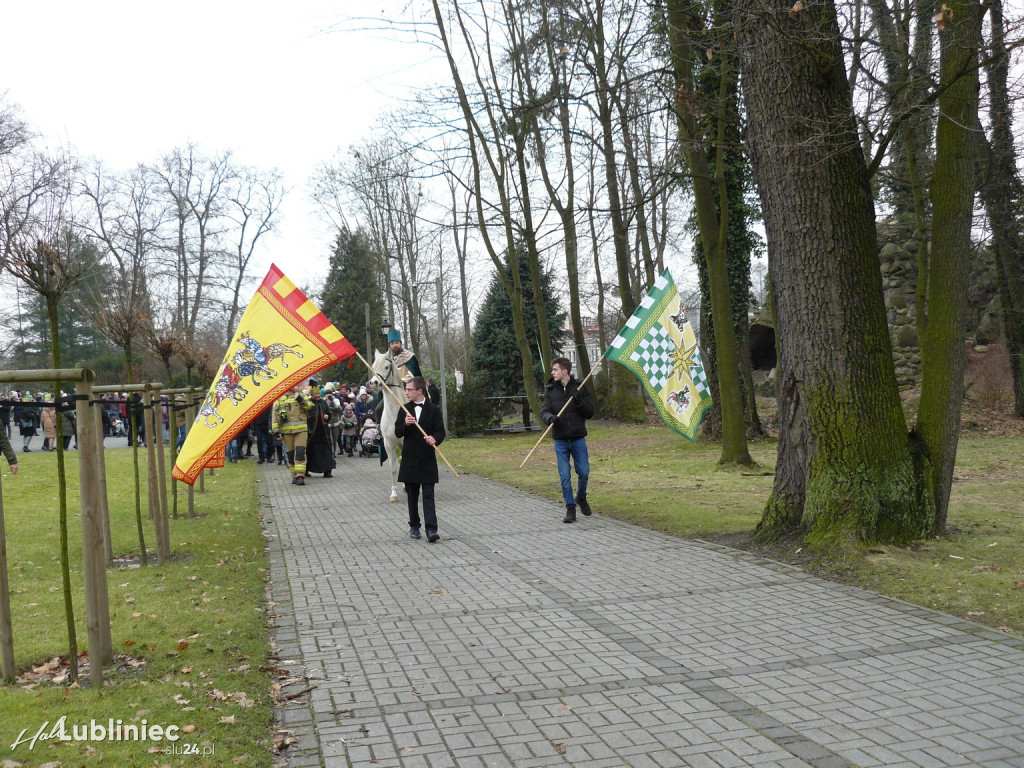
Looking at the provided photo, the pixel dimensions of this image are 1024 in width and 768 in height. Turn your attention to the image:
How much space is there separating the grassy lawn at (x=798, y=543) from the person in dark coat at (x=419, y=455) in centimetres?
266

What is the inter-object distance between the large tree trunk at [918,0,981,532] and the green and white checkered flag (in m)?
4.66

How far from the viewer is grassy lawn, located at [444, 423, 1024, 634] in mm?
7137

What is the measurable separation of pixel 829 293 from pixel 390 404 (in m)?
8.13

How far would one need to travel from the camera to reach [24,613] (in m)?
7.07

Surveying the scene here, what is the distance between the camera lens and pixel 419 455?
10742 mm

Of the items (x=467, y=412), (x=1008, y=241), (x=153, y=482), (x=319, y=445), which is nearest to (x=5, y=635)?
(x=153, y=482)

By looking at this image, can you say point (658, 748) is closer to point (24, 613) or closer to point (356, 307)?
point (24, 613)

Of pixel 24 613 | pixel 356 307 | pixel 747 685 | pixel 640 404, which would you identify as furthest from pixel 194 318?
pixel 747 685

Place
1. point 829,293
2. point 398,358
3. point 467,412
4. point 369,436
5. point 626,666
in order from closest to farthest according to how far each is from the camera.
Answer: point 626,666 < point 829,293 < point 398,358 < point 369,436 < point 467,412

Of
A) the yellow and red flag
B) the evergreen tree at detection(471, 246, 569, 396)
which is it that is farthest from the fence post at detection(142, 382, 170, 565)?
the evergreen tree at detection(471, 246, 569, 396)

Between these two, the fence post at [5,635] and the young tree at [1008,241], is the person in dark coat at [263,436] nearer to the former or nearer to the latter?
the young tree at [1008,241]

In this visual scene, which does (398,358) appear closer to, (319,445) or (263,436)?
(319,445)

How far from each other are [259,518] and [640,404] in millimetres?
21316

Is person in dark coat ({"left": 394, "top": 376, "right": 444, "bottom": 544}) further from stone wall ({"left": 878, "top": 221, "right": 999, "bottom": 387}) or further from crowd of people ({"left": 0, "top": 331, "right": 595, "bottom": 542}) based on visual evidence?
stone wall ({"left": 878, "top": 221, "right": 999, "bottom": 387})
